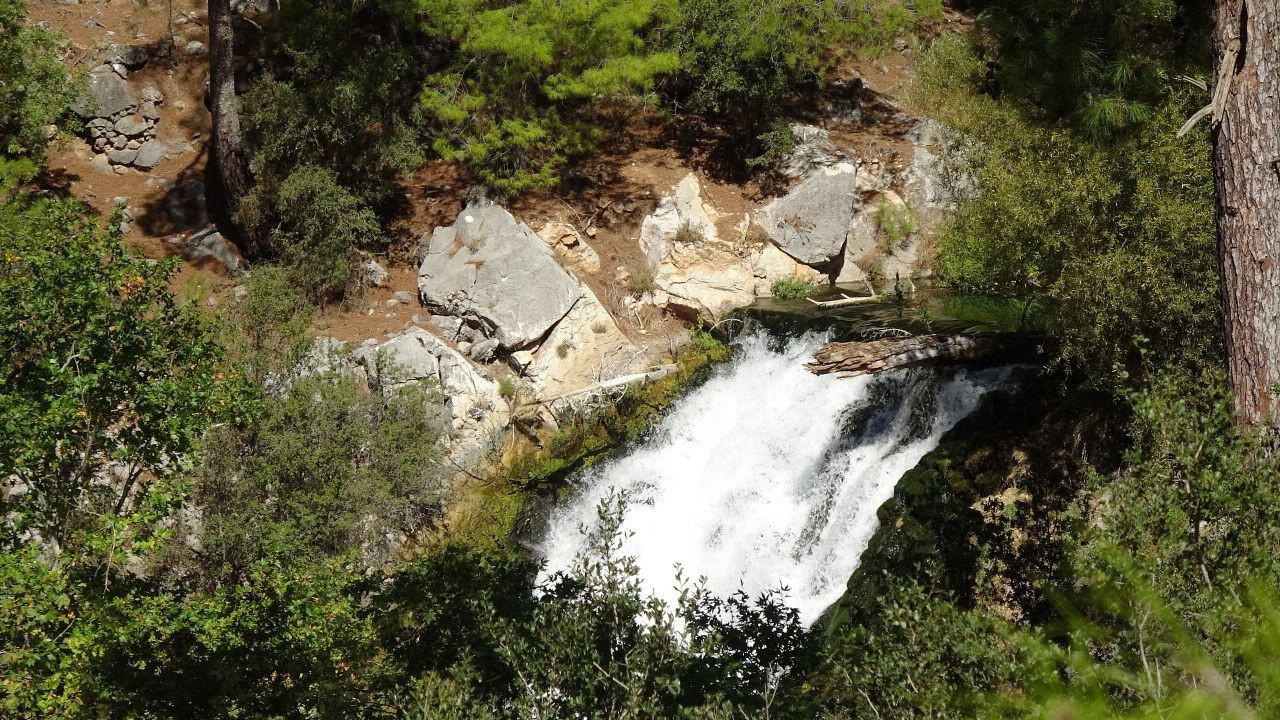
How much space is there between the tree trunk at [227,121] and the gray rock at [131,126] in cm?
337

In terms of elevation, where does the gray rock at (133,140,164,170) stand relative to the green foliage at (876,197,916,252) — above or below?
below

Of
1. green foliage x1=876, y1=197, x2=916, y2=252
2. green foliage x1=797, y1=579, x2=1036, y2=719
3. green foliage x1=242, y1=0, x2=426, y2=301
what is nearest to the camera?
green foliage x1=797, y1=579, x2=1036, y2=719

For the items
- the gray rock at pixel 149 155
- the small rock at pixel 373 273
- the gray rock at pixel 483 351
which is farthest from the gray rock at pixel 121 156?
the gray rock at pixel 483 351

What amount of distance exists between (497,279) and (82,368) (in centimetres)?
929

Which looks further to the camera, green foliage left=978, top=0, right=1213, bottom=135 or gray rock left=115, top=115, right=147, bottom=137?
gray rock left=115, top=115, right=147, bottom=137

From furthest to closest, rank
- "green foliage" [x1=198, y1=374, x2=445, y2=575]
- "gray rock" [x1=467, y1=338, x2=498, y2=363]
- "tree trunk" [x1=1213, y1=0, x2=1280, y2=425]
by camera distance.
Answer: "gray rock" [x1=467, y1=338, x2=498, y2=363] → "green foliage" [x1=198, y1=374, x2=445, y2=575] → "tree trunk" [x1=1213, y1=0, x2=1280, y2=425]

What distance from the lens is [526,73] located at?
1827 cm

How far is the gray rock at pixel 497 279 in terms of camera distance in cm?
1741

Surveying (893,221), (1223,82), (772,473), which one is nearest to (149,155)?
(772,473)

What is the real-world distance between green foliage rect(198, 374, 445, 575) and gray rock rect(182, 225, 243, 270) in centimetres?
511

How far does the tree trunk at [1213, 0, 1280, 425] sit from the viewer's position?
635 cm

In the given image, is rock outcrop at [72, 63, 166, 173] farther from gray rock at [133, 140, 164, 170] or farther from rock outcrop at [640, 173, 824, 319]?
rock outcrop at [640, 173, 824, 319]

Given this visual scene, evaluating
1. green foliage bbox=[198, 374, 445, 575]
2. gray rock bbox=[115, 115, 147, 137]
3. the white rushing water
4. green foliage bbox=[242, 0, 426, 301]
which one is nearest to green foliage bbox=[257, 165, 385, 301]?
green foliage bbox=[242, 0, 426, 301]

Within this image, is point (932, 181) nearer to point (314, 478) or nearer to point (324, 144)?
point (324, 144)
